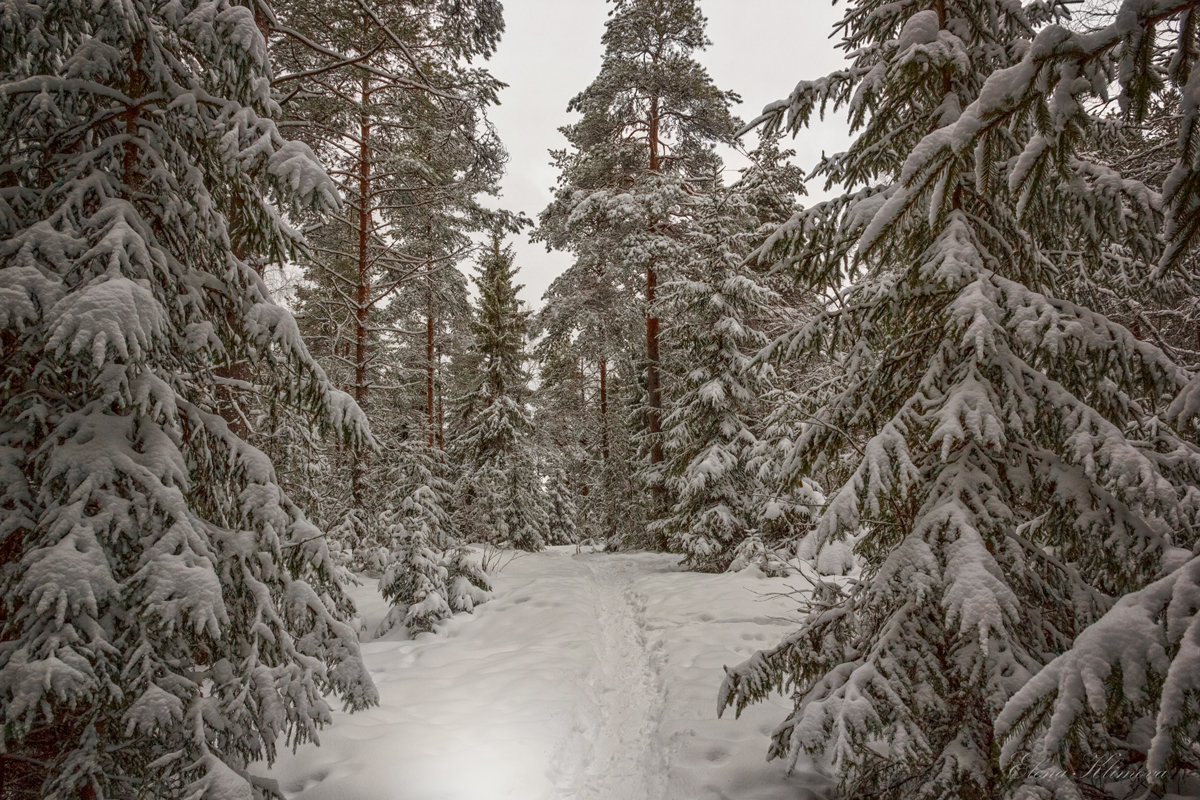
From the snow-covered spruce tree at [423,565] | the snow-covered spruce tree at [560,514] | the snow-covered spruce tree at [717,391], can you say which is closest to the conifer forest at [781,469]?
the snow-covered spruce tree at [423,565]

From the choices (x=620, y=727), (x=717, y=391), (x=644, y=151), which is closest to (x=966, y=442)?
(x=620, y=727)

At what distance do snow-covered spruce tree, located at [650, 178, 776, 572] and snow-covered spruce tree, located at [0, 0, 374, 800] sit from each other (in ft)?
30.8

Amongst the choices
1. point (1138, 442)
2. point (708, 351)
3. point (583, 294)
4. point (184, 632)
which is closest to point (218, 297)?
point (184, 632)

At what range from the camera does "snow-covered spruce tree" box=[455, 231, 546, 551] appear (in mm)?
19500

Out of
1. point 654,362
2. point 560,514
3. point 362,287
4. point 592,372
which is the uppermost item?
point 592,372

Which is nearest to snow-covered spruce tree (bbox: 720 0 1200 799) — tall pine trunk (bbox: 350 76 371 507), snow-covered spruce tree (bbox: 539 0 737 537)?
tall pine trunk (bbox: 350 76 371 507)

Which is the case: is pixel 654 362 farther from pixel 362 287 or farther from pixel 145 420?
pixel 145 420

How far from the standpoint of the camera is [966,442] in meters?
3.75

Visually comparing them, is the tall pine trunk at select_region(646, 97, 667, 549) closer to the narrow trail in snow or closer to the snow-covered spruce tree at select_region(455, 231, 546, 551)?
the snow-covered spruce tree at select_region(455, 231, 546, 551)

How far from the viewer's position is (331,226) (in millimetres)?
11727

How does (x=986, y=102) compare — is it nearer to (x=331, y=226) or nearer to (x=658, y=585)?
(x=658, y=585)

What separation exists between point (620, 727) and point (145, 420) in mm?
5030

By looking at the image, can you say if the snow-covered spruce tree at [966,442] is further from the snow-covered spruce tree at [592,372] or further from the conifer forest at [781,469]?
the snow-covered spruce tree at [592,372]

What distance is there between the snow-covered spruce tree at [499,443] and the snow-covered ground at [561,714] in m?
9.50
